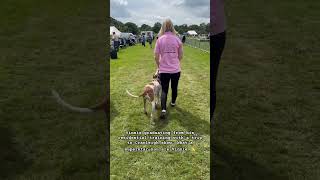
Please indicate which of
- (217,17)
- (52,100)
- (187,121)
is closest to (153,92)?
(187,121)

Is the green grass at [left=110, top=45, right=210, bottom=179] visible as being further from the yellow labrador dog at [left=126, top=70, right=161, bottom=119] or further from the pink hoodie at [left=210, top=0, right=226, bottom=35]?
the pink hoodie at [left=210, top=0, right=226, bottom=35]

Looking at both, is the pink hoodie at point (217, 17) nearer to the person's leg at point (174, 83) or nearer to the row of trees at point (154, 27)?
the row of trees at point (154, 27)

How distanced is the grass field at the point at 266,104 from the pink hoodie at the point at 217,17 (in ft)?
4.86

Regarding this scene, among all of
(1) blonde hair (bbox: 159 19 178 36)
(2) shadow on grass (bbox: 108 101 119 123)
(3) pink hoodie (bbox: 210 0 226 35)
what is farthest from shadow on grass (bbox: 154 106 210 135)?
(3) pink hoodie (bbox: 210 0 226 35)

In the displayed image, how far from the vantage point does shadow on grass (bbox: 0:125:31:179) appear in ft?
16.5

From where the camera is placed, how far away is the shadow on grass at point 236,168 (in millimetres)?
4957

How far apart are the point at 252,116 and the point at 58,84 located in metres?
3.99

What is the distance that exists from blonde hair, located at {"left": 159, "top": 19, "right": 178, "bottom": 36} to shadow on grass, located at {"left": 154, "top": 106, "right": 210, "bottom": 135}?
1258 millimetres

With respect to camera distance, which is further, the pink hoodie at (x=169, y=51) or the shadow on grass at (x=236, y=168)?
the pink hoodie at (x=169, y=51)

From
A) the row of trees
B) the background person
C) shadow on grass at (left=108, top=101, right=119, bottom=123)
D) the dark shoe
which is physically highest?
the row of trees

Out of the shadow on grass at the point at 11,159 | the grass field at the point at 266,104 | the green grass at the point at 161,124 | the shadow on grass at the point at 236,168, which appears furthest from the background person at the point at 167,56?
the shadow on grass at the point at 11,159

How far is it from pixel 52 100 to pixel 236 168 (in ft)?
12.8

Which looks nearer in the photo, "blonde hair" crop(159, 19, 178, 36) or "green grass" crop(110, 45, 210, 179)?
"green grass" crop(110, 45, 210, 179)

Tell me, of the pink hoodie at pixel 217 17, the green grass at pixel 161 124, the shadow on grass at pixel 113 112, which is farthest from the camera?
the shadow on grass at pixel 113 112
